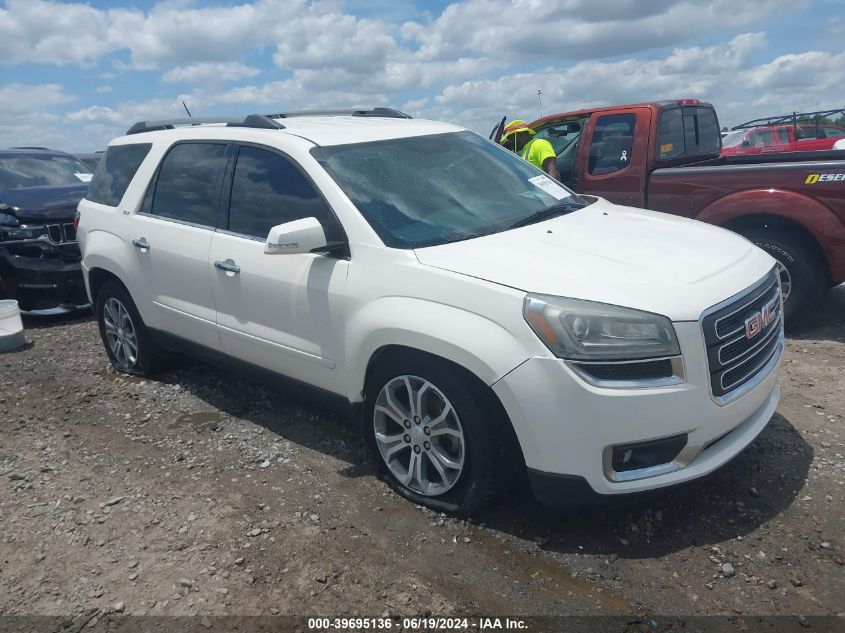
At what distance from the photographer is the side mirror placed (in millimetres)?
3504

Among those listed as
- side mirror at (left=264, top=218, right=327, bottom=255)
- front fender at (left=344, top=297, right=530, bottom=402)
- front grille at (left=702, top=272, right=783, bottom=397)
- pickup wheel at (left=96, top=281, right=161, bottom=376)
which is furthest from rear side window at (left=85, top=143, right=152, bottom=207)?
front grille at (left=702, top=272, right=783, bottom=397)

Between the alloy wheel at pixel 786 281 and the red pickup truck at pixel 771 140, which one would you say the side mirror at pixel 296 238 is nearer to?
the alloy wheel at pixel 786 281

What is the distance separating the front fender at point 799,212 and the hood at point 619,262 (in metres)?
2.17

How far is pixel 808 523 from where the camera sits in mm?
3266

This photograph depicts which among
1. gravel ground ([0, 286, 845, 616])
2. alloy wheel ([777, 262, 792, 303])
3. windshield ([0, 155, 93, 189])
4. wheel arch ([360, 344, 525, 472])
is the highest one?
windshield ([0, 155, 93, 189])

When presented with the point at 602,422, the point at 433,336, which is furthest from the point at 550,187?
the point at 602,422

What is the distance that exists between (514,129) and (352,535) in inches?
236

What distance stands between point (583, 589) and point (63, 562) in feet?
7.62

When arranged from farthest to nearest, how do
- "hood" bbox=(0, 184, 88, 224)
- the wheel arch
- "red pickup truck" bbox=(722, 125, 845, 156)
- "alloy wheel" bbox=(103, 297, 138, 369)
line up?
"red pickup truck" bbox=(722, 125, 845, 156) → "hood" bbox=(0, 184, 88, 224) → "alloy wheel" bbox=(103, 297, 138, 369) → the wheel arch

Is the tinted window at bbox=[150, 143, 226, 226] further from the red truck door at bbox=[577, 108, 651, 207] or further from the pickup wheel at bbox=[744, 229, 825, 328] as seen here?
the pickup wheel at bbox=[744, 229, 825, 328]

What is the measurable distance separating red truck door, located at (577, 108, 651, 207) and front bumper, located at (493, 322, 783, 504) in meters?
4.13

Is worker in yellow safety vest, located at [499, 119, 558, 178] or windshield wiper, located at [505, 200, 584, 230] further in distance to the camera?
worker in yellow safety vest, located at [499, 119, 558, 178]

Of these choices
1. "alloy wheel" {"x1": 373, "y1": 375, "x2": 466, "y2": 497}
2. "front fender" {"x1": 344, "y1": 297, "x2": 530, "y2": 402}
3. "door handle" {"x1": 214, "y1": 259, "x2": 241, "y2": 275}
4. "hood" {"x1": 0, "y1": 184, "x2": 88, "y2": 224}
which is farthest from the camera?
"hood" {"x1": 0, "y1": 184, "x2": 88, "y2": 224}

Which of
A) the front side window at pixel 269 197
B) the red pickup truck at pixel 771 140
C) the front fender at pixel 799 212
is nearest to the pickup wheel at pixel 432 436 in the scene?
the front side window at pixel 269 197
